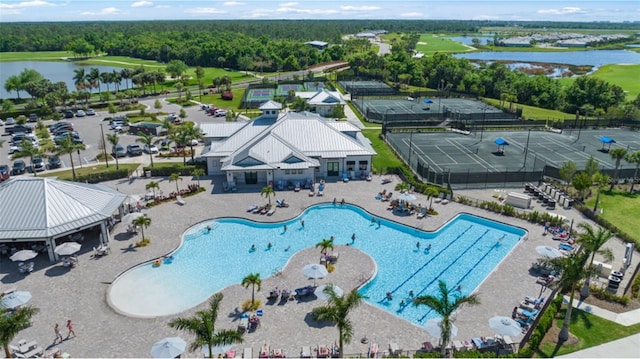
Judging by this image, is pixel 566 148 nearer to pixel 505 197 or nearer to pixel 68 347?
pixel 505 197

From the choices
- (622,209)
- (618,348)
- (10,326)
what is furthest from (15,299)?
(622,209)

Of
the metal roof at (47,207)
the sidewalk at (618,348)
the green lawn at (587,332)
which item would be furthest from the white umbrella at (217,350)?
the sidewalk at (618,348)


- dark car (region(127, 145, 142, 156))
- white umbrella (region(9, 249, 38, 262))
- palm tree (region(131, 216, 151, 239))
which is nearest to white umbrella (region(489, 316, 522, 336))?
palm tree (region(131, 216, 151, 239))

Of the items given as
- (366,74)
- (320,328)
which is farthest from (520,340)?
(366,74)

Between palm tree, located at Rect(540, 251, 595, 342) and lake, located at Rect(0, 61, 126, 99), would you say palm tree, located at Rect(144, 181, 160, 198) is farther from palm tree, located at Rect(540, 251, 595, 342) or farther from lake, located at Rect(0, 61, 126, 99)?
lake, located at Rect(0, 61, 126, 99)

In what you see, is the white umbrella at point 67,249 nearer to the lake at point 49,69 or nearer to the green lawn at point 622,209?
the green lawn at point 622,209
